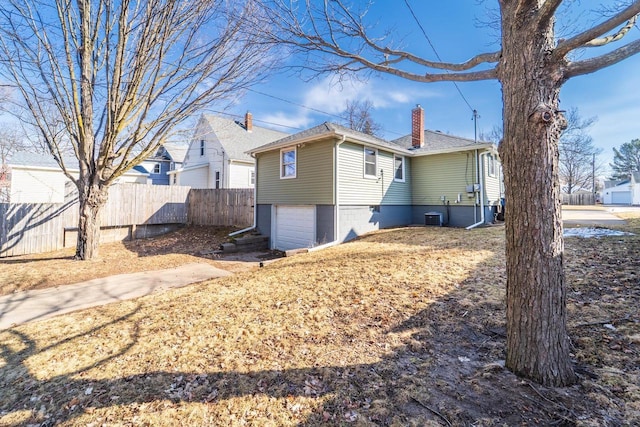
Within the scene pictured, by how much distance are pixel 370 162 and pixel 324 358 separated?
9.23m

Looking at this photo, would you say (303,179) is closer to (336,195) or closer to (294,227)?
(336,195)

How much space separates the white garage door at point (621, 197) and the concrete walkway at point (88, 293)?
53530 millimetres

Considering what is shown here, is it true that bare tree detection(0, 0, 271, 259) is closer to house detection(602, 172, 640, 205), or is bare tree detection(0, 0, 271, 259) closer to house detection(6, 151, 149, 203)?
house detection(6, 151, 149, 203)

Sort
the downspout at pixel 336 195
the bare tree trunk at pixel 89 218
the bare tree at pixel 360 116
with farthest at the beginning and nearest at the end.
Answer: the bare tree at pixel 360 116 → the downspout at pixel 336 195 → the bare tree trunk at pixel 89 218

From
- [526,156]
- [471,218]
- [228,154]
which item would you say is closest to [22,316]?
[526,156]

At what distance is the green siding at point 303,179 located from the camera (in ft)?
32.7

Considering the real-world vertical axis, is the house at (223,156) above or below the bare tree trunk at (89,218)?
above

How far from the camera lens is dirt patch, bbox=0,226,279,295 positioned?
6.28m

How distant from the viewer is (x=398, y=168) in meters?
12.8

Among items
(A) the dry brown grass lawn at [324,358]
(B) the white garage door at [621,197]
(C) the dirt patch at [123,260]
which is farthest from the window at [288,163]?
(B) the white garage door at [621,197]

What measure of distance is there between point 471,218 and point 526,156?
412 inches

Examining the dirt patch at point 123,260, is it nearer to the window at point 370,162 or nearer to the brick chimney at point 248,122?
the window at point 370,162

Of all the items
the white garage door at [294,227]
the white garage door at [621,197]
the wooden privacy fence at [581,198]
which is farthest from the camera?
the white garage door at [621,197]

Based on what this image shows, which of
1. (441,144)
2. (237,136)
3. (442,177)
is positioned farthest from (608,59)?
(237,136)
